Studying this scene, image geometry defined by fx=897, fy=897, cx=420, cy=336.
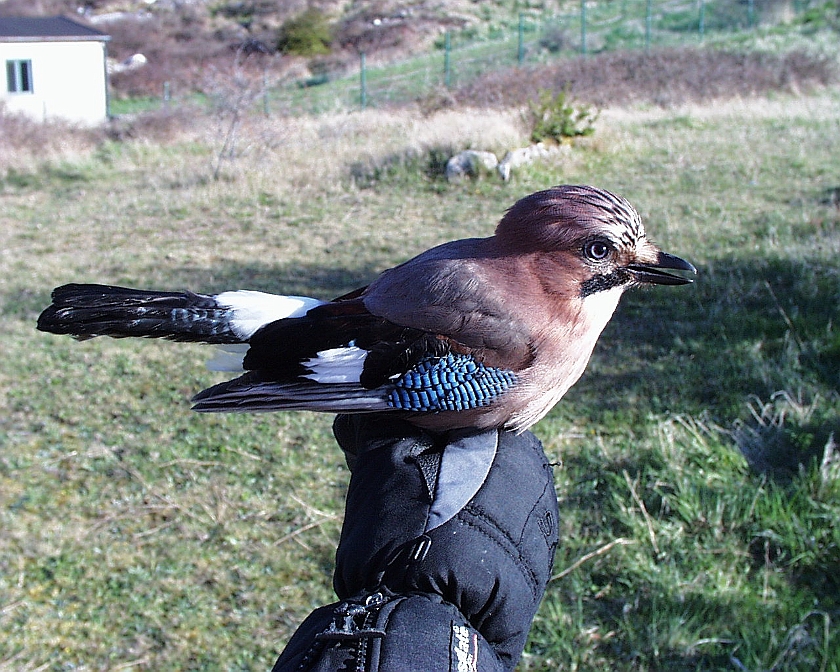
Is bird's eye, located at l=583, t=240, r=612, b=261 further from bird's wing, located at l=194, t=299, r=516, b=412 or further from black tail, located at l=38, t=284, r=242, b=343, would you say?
black tail, located at l=38, t=284, r=242, b=343

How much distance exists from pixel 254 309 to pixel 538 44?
107 feet

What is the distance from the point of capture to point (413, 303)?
261cm

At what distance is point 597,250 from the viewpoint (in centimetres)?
256

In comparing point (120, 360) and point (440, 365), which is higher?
point (440, 365)

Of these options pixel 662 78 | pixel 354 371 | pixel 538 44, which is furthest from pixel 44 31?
pixel 354 371

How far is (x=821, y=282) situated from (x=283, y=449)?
4256mm

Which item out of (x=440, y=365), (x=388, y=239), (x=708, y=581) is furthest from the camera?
(x=388, y=239)

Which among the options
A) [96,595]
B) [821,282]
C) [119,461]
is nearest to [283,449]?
[119,461]

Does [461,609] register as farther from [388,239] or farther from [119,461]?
[388,239]

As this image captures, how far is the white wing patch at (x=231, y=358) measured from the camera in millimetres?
2814

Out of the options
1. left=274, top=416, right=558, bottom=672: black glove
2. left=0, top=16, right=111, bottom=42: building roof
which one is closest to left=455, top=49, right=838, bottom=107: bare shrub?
left=274, top=416, right=558, bottom=672: black glove

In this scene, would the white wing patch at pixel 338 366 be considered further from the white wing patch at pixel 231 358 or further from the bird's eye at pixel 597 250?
the bird's eye at pixel 597 250

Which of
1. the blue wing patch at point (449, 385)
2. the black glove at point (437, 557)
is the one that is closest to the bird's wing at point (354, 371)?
the blue wing patch at point (449, 385)

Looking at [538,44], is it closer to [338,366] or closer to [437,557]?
[338,366]
